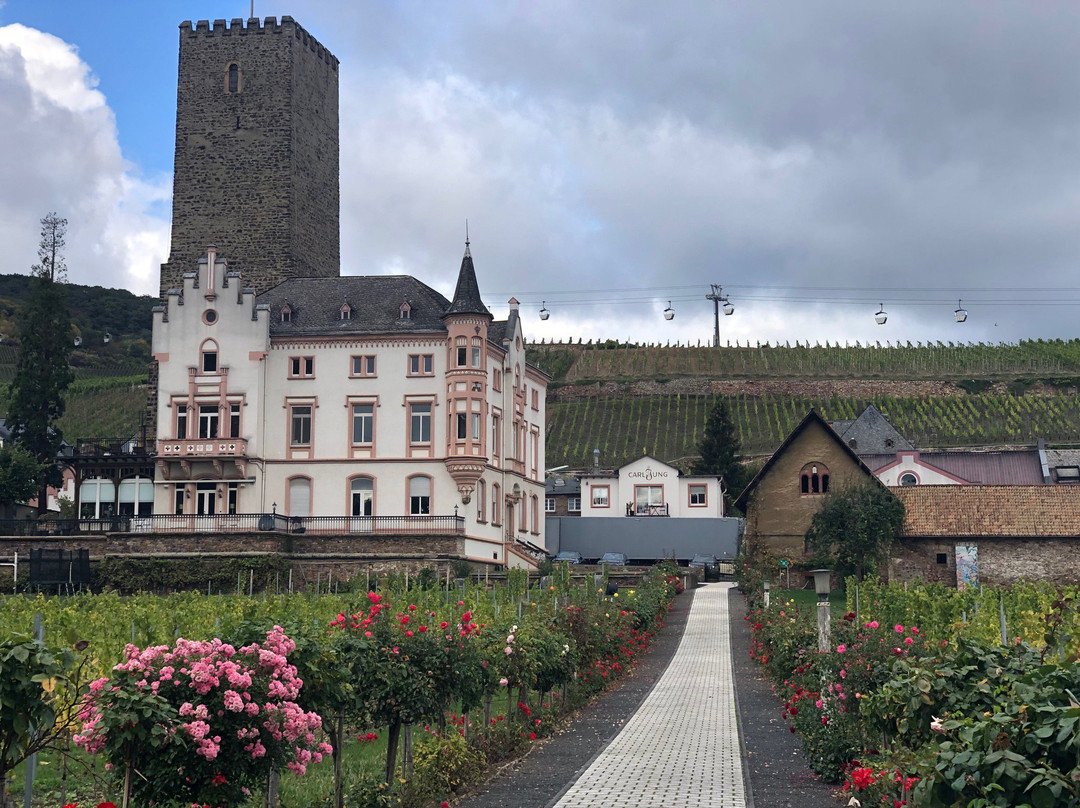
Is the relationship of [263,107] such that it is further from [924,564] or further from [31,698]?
[31,698]

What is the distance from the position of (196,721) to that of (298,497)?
48.5 m

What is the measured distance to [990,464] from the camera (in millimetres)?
85250

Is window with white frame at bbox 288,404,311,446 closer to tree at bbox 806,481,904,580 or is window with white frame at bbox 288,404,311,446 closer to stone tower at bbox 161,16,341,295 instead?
stone tower at bbox 161,16,341,295

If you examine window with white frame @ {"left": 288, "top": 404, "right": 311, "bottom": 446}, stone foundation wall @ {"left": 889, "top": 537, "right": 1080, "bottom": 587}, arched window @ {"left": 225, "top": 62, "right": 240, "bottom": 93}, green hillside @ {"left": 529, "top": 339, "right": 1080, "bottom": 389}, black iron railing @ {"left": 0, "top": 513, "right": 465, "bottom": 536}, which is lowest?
stone foundation wall @ {"left": 889, "top": 537, "right": 1080, "bottom": 587}

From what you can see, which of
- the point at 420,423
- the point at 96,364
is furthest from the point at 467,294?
the point at 96,364

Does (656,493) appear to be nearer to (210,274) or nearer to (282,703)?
(210,274)

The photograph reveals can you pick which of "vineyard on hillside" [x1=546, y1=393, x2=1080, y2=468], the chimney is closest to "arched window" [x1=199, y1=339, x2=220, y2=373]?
the chimney

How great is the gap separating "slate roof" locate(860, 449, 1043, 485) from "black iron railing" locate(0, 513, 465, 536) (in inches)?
1499

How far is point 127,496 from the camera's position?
195 feet

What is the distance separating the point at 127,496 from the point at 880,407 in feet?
251

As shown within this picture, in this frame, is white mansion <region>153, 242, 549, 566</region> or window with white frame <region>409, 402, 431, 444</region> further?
window with white frame <region>409, 402, 431, 444</region>

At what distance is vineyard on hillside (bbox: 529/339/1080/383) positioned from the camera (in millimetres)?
124562

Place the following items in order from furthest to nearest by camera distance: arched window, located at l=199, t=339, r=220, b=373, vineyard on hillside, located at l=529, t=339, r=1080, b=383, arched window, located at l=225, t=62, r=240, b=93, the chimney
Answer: vineyard on hillside, located at l=529, t=339, r=1080, b=383 → arched window, located at l=225, t=62, r=240, b=93 → the chimney → arched window, located at l=199, t=339, r=220, b=373

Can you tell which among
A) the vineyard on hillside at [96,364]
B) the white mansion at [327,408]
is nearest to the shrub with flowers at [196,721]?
the white mansion at [327,408]
